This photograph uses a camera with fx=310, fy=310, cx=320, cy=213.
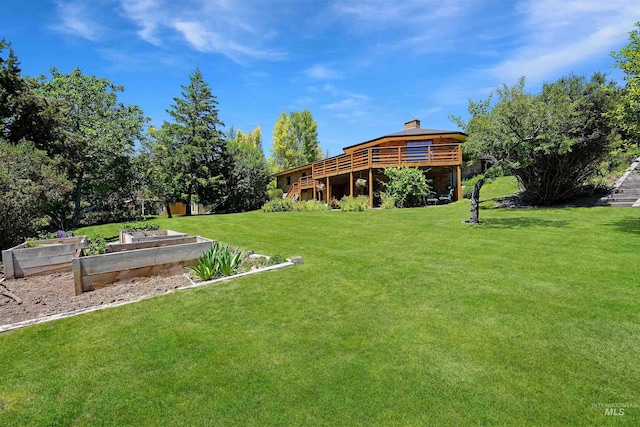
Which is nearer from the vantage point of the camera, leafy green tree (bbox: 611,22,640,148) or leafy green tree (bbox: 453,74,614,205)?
leafy green tree (bbox: 611,22,640,148)

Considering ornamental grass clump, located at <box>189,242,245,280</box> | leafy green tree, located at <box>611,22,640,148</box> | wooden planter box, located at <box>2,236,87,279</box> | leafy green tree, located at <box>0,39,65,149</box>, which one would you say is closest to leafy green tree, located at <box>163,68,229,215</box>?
leafy green tree, located at <box>0,39,65,149</box>

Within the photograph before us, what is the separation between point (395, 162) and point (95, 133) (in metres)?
17.1

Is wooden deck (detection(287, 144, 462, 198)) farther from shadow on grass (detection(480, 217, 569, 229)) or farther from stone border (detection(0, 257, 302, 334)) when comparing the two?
stone border (detection(0, 257, 302, 334))

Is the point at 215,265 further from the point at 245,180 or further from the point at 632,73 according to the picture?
the point at 245,180

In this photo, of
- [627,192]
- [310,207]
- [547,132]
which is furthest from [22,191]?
[627,192]

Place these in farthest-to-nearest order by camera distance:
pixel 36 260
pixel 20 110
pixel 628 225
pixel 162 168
Answer: pixel 162 168
pixel 20 110
pixel 628 225
pixel 36 260

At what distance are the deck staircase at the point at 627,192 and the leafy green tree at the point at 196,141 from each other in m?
24.1

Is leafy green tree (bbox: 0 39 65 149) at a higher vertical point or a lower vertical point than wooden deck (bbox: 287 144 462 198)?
higher

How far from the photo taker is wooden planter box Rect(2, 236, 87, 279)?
6.22 metres

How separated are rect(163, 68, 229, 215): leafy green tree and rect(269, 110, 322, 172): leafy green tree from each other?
675 inches

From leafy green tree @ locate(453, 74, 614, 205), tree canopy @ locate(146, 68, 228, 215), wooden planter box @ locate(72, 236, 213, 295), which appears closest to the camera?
wooden planter box @ locate(72, 236, 213, 295)

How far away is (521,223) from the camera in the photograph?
9656mm
